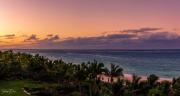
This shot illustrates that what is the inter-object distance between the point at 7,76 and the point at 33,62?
14042 millimetres

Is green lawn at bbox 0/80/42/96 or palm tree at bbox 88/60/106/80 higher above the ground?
palm tree at bbox 88/60/106/80

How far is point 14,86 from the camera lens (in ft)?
413

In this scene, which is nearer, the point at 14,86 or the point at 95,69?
the point at 95,69

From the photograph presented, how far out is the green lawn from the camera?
107881 millimetres

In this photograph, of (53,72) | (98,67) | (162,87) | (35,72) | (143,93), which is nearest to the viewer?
(162,87)

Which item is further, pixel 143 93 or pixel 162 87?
pixel 143 93

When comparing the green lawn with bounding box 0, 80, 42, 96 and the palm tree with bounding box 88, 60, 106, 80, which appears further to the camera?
the palm tree with bounding box 88, 60, 106, 80

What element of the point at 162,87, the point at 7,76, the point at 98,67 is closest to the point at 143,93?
the point at 162,87

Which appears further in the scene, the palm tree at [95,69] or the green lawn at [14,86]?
the palm tree at [95,69]

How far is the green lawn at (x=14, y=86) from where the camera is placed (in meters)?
108

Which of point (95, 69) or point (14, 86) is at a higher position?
point (95, 69)

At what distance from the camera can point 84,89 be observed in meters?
125

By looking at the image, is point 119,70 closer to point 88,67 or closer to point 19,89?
point 88,67

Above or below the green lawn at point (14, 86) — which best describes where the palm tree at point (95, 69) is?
above
